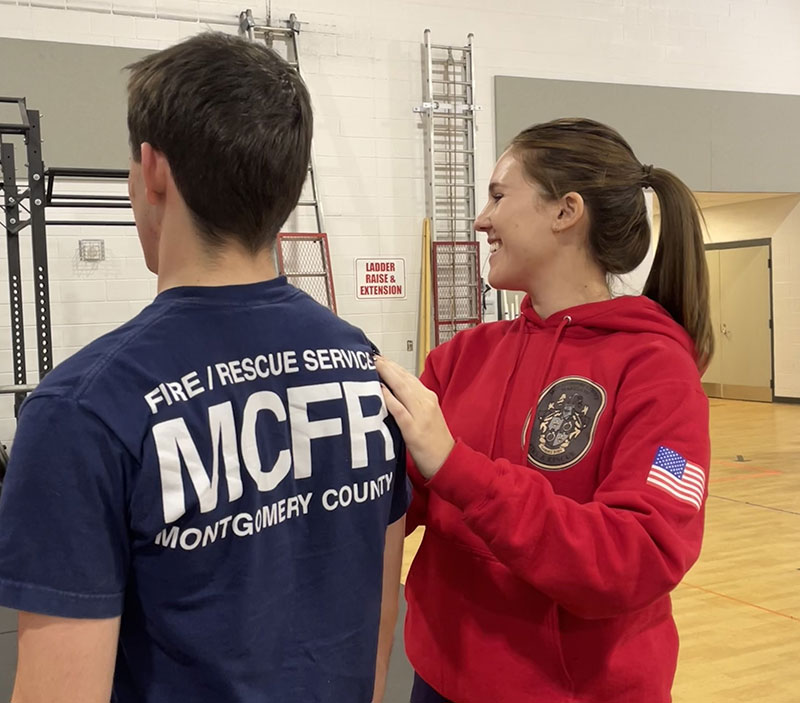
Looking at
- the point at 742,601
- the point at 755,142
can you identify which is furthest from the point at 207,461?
the point at 755,142

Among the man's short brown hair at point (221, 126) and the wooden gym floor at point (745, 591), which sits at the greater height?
the man's short brown hair at point (221, 126)

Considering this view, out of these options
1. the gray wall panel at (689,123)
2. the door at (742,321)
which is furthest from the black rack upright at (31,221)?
the door at (742,321)

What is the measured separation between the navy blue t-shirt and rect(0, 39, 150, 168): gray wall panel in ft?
18.7

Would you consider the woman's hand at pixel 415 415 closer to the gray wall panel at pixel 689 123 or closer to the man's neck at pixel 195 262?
the man's neck at pixel 195 262

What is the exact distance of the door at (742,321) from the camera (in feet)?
33.8

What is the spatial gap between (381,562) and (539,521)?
7.8 inches

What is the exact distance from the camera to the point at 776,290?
10109 millimetres

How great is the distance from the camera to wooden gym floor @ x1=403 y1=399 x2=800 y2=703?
111 inches

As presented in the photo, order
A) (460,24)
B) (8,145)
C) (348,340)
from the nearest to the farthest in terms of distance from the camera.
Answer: (348,340), (8,145), (460,24)

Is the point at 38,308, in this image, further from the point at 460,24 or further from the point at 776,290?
the point at 776,290

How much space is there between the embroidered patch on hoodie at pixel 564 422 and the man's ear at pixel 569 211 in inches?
9.1

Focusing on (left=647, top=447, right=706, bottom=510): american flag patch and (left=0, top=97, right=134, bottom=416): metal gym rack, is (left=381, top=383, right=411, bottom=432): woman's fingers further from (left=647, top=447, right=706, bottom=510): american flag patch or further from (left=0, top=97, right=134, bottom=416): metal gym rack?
(left=0, top=97, right=134, bottom=416): metal gym rack

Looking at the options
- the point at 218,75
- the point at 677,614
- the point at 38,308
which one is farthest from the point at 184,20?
the point at 218,75

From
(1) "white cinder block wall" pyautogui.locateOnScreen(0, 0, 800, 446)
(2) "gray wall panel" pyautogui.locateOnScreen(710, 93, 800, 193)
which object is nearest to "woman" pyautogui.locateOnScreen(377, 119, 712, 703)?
(1) "white cinder block wall" pyautogui.locateOnScreen(0, 0, 800, 446)
